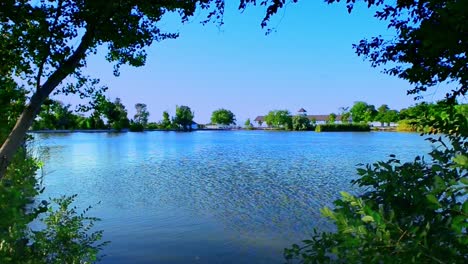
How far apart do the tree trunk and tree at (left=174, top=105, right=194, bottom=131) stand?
162195 mm

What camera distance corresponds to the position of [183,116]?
167 meters

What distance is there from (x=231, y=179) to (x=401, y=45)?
19139 mm

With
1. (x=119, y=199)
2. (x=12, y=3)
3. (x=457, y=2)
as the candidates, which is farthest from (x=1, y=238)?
(x=119, y=199)

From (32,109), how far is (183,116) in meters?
163

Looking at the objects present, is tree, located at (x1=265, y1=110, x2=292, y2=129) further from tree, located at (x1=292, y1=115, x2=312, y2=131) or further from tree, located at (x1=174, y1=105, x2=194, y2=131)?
tree, located at (x1=174, y1=105, x2=194, y2=131)

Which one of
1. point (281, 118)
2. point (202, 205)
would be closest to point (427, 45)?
point (202, 205)

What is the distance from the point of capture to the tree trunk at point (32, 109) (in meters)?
5.27

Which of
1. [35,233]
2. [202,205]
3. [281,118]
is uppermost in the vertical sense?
[281,118]

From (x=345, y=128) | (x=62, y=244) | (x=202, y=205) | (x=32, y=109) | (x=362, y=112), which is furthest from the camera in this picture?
(x=362, y=112)

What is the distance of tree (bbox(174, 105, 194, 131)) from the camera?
167 meters

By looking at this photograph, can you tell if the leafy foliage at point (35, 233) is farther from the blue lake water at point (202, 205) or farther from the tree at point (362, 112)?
the tree at point (362, 112)

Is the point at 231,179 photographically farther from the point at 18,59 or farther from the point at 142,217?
the point at 18,59

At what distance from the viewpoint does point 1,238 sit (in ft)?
8.07

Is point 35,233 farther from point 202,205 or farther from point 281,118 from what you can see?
point 281,118
